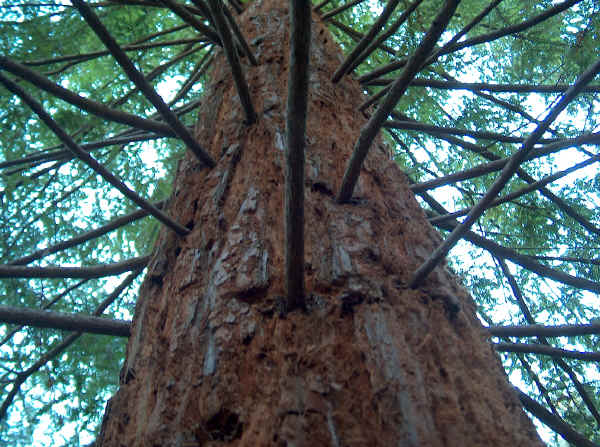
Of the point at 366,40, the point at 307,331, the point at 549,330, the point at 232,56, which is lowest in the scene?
the point at 307,331

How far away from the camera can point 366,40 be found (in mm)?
2135

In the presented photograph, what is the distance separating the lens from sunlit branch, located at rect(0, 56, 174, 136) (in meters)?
1.36

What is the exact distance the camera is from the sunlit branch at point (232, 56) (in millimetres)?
1443

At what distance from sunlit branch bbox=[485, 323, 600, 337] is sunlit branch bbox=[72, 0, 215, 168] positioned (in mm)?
1247

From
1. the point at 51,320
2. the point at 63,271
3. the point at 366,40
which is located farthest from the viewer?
the point at 366,40

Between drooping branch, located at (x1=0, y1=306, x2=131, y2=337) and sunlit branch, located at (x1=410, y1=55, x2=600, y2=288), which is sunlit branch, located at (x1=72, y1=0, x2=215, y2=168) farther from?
sunlit branch, located at (x1=410, y1=55, x2=600, y2=288)

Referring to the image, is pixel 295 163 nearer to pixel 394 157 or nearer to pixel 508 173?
pixel 508 173

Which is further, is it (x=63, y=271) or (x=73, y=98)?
(x=63, y=271)

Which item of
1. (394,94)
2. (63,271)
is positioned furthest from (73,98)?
(394,94)

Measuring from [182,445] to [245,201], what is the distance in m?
0.80

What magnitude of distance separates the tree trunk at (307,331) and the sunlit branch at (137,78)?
0.40 feet

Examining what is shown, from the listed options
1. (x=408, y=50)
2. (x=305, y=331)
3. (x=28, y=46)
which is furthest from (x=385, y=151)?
(x=28, y=46)

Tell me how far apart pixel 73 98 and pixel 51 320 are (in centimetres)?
76

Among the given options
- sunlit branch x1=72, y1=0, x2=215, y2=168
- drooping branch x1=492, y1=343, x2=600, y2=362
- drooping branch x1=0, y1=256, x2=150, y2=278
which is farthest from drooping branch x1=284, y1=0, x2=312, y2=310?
drooping branch x1=0, y1=256, x2=150, y2=278
